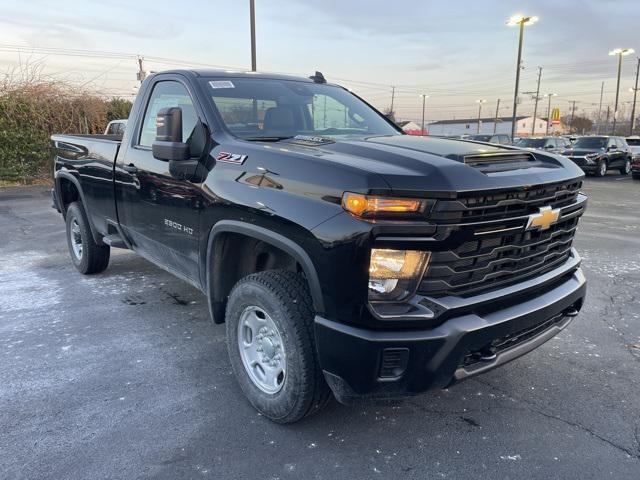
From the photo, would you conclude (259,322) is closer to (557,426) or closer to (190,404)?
(190,404)

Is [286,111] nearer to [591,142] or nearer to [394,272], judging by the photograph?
[394,272]

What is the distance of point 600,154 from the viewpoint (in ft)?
69.3

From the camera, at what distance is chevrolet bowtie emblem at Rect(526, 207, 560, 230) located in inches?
102

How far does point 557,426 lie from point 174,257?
8.92ft

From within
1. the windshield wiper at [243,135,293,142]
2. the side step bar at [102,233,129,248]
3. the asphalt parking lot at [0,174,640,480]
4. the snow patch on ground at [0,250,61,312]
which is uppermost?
the windshield wiper at [243,135,293,142]

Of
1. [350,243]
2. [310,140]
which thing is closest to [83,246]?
[310,140]

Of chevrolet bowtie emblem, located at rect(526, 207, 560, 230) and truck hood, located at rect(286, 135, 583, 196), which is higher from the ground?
Result: truck hood, located at rect(286, 135, 583, 196)

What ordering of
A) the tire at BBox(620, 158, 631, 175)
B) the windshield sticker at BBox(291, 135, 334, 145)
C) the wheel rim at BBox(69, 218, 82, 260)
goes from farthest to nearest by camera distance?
1. the tire at BBox(620, 158, 631, 175)
2. the wheel rim at BBox(69, 218, 82, 260)
3. the windshield sticker at BBox(291, 135, 334, 145)

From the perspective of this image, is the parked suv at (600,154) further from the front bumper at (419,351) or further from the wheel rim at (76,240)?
the front bumper at (419,351)

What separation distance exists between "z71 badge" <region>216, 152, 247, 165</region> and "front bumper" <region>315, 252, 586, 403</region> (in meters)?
1.06

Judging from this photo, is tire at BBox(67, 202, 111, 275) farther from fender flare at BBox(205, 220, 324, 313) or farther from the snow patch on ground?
fender flare at BBox(205, 220, 324, 313)

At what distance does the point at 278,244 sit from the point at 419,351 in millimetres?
867

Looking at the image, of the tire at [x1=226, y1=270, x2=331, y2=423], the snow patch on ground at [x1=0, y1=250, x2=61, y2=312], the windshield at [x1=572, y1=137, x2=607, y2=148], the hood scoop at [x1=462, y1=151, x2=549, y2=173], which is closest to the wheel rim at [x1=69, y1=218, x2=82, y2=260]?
the snow patch on ground at [x1=0, y1=250, x2=61, y2=312]

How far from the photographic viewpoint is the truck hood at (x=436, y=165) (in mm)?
2283
